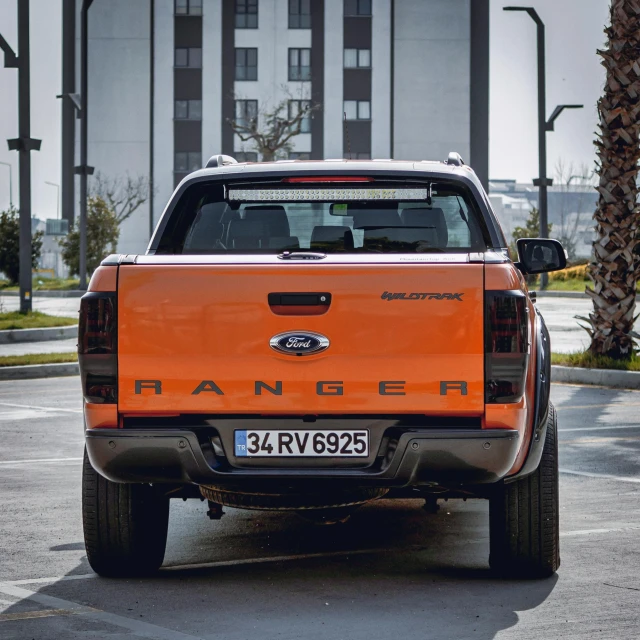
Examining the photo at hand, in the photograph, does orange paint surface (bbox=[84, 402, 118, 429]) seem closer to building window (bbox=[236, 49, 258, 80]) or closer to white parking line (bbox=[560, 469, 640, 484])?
white parking line (bbox=[560, 469, 640, 484])

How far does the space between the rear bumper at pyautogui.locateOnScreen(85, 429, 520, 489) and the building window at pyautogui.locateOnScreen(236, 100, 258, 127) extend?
6441 cm

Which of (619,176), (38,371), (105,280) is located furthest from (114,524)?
(38,371)

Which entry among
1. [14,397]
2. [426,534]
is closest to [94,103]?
[14,397]

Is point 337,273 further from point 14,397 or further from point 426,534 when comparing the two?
point 14,397

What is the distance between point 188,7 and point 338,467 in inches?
2665

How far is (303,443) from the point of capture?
5457 mm

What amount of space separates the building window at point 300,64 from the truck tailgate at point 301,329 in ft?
215

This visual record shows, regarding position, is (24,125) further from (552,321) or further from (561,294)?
(561,294)

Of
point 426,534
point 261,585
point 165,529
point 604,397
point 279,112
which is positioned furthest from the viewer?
point 279,112

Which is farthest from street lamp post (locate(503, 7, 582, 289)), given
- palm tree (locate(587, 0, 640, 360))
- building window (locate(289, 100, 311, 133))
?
building window (locate(289, 100, 311, 133))

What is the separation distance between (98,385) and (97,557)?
1.05m

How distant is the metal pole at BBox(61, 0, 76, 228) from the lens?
73000 mm

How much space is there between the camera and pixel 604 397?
1488 cm

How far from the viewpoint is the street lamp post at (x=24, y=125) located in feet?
85.3
